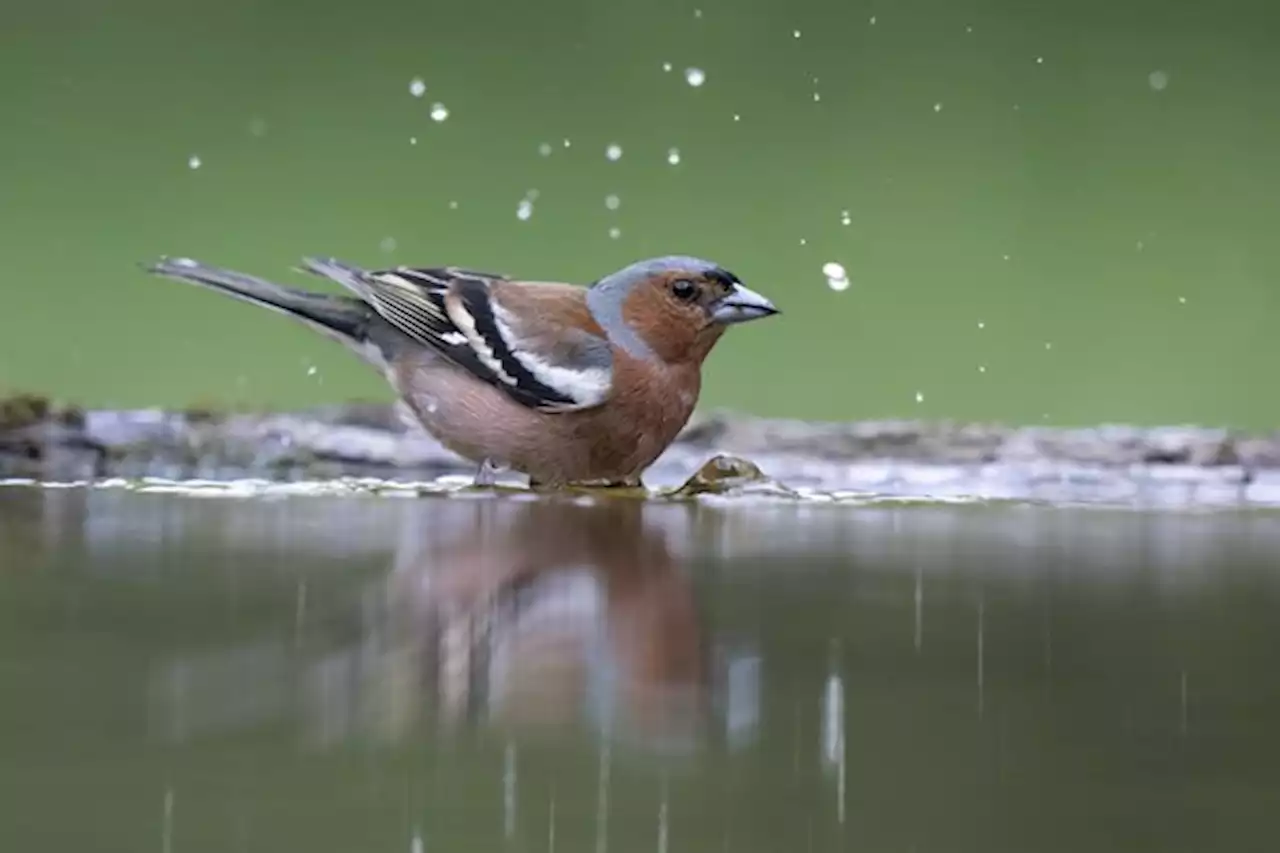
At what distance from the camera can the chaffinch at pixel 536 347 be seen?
8.66 feet

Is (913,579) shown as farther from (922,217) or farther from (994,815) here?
(922,217)

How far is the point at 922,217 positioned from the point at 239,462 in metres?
1.83

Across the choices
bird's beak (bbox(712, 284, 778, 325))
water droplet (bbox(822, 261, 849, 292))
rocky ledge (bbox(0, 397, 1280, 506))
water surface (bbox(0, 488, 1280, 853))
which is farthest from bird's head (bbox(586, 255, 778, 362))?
water droplet (bbox(822, 261, 849, 292))

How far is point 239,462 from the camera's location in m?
2.74

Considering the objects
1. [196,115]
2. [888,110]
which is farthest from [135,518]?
[888,110]

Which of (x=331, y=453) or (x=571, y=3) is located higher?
(x=571, y=3)

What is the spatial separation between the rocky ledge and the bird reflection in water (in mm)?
1182

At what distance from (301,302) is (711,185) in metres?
1.36

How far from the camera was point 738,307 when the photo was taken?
9.19 feet

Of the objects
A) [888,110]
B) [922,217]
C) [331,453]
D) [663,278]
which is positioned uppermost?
[888,110]

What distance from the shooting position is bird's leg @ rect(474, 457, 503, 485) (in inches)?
107

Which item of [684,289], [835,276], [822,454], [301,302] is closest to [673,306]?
[684,289]

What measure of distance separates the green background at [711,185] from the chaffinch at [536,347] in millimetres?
993

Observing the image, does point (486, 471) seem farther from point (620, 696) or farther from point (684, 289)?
point (620, 696)
